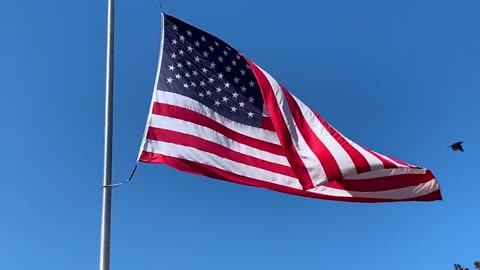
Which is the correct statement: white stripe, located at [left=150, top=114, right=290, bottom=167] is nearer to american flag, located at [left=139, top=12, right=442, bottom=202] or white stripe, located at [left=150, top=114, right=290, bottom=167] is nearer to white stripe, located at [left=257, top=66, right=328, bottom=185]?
american flag, located at [left=139, top=12, right=442, bottom=202]

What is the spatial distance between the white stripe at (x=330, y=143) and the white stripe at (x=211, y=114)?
2.11 feet

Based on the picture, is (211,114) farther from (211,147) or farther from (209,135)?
(211,147)

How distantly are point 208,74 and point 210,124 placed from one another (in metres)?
1.02

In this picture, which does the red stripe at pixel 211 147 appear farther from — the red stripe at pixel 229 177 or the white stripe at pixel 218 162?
the red stripe at pixel 229 177

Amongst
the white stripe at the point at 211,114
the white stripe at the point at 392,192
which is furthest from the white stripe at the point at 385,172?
the white stripe at the point at 211,114

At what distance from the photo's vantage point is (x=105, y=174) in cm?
972

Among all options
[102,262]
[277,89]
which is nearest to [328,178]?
[277,89]

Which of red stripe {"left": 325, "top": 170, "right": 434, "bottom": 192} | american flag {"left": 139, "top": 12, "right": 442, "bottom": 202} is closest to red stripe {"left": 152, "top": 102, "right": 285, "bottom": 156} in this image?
american flag {"left": 139, "top": 12, "right": 442, "bottom": 202}

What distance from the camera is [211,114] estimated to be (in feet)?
37.0

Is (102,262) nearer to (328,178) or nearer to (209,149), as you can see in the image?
(209,149)

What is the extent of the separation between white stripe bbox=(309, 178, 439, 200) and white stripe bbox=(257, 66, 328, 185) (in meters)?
0.64

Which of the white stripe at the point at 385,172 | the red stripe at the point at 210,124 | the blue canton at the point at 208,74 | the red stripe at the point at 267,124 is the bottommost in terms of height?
the white stripe at the point at 385,172

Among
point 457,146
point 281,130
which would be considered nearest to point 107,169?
point 281,130

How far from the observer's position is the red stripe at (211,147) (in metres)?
10.5
